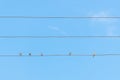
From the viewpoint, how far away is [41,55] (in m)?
11.7

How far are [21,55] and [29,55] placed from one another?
54cm

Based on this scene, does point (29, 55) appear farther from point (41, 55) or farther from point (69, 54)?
point (69, 54)

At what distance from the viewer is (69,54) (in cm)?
1212

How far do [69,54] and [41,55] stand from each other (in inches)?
64.5

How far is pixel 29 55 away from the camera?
1166cm

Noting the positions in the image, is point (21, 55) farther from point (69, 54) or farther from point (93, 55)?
point (93, 55)

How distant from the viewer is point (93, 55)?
12016 millimetres

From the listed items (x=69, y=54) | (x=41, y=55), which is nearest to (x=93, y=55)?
(x=69, y=54)

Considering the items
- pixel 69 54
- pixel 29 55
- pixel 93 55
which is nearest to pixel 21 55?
pixel 29 55

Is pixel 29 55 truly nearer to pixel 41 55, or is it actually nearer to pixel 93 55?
pixel 41 55

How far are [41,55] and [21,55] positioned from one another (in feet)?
3.81

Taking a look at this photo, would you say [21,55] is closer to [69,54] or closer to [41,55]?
[41,55]

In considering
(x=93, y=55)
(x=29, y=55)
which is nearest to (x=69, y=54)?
(x=93, y=55)

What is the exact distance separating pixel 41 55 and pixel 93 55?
2.98 m
